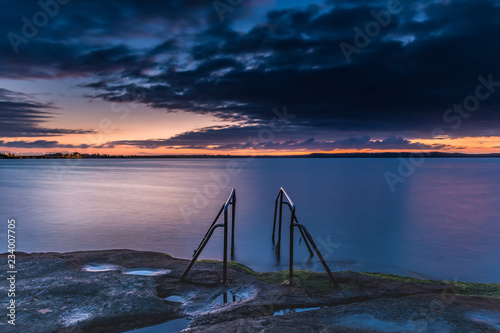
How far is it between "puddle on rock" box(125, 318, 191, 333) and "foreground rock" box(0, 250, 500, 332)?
0.06m

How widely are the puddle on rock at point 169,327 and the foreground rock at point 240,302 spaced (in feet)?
0.21

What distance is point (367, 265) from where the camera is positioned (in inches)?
455

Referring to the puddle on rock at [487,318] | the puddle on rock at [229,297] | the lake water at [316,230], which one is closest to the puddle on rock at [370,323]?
the puddle on rock at [487,318]

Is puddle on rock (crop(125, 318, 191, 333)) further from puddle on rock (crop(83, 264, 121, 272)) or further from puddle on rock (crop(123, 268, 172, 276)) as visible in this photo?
puddle on rock (crop(83, 264, 121, 272))

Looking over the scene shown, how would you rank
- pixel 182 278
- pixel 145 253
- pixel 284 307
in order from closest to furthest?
pixel 284 307
pixel 182 278
pixel 145 253

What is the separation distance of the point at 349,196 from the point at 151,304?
2944 cm

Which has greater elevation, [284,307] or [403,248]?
[284,307]

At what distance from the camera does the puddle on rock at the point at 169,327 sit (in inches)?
214

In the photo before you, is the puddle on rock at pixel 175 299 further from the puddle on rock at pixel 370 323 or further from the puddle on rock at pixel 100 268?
the puddle on rock at pixel 370 323

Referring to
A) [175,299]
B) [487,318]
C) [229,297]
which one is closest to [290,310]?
[229,297]

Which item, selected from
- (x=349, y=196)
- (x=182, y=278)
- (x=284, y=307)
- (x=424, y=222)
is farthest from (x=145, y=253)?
(x=349, y=196)

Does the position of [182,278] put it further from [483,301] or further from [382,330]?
[483,301]

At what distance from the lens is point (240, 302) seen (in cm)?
630

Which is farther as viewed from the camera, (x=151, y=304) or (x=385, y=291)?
(x=385, y=291)
